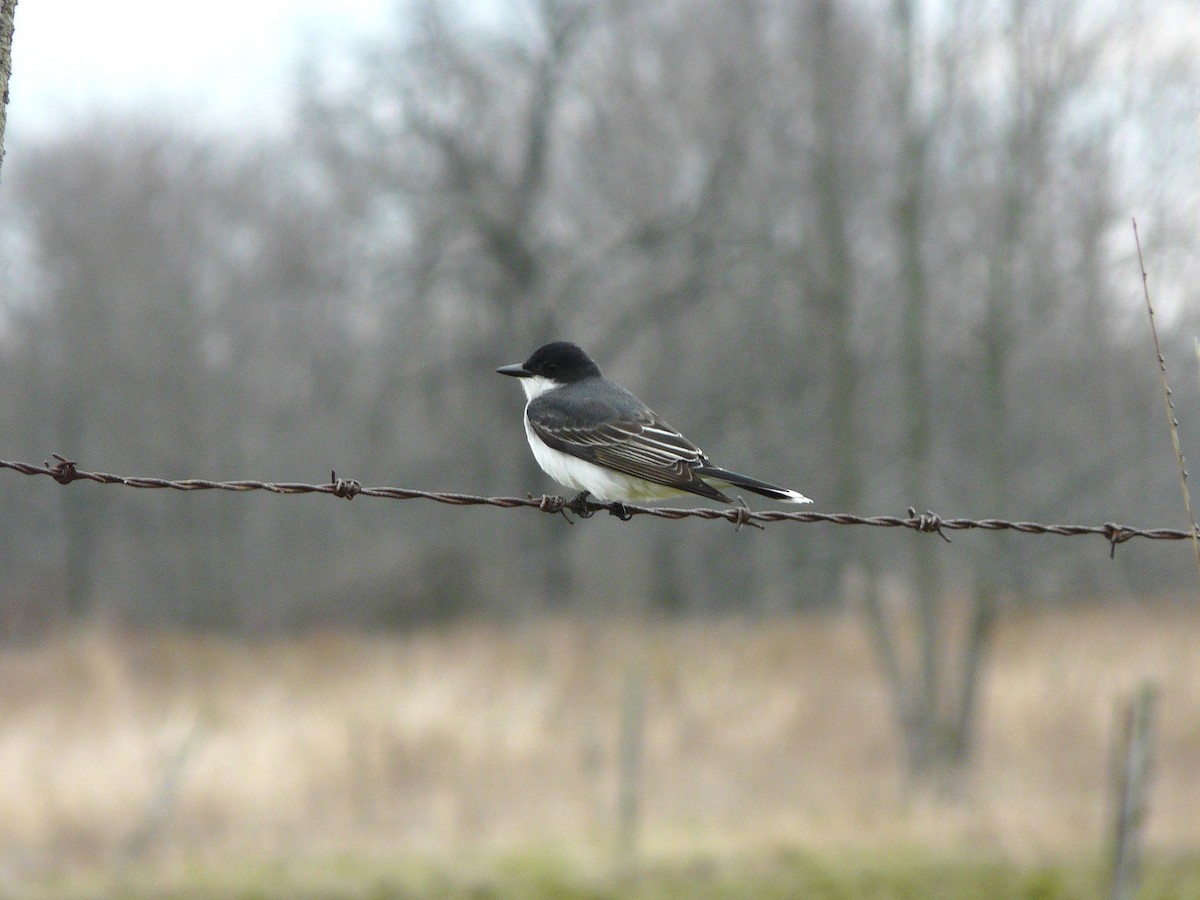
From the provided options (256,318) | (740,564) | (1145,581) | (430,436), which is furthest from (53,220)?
(1145,581)

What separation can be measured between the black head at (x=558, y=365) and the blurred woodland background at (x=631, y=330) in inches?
317

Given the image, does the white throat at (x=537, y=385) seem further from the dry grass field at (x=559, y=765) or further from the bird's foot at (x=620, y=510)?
the dry grass field at (x=559, y=765)

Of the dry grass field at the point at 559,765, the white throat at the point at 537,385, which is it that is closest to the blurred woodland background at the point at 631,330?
the dry grass field at the point at 559,765

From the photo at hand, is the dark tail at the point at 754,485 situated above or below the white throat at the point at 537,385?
below

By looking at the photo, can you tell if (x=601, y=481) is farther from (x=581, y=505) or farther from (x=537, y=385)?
(x=537, y=385)

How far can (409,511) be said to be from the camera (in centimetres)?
3394

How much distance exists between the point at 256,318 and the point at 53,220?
5.77m

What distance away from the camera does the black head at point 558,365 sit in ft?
21.2

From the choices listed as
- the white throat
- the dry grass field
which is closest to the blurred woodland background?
the dry grass field

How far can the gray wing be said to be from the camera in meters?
5.26

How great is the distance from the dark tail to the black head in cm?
129

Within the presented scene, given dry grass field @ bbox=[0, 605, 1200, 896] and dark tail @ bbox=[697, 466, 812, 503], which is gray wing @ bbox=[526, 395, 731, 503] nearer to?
dark tail @ bbox=[697, 466, 812, 503]

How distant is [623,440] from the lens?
5.55m

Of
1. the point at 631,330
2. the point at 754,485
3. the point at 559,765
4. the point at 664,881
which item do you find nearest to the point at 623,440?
the point at 754,485
